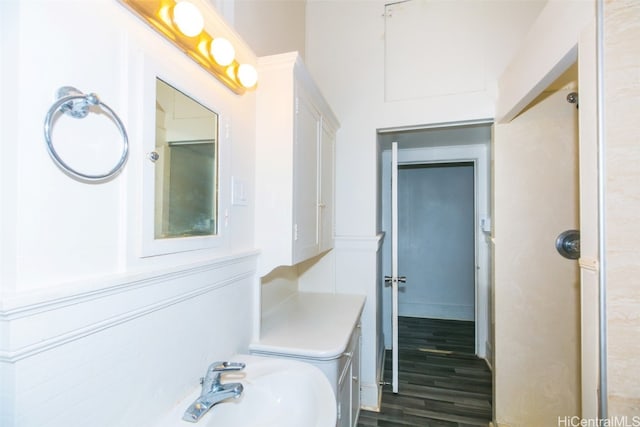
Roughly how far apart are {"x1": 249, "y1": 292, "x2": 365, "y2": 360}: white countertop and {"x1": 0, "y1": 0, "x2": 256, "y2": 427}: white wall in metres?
0.44

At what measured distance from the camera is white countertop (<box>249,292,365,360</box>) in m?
1.23

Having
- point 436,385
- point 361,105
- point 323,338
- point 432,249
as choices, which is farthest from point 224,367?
point 432,249

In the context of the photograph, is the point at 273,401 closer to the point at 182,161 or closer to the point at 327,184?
the point at 182,161

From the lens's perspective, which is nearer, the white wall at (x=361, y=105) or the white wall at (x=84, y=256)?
the white wall at (x=84, y=256)

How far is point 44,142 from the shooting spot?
1.75ft

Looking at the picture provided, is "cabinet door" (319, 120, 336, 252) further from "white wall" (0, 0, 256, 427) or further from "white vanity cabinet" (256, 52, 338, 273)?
"white wall" (0, 0, 256, 427)

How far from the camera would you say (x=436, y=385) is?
2.29 m

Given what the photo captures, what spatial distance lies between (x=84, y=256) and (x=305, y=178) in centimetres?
100

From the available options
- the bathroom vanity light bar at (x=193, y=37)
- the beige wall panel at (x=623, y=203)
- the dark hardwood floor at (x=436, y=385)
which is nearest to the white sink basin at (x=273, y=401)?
the beige wall panel at (x=623, y=203)

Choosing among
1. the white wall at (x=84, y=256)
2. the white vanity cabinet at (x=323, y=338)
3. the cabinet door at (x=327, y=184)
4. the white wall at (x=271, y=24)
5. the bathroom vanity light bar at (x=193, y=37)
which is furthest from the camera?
the cabinet door at (x=327, y=184)

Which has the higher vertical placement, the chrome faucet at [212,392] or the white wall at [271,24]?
the white wall at [271,24]

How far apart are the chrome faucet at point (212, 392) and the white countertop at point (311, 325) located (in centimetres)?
36

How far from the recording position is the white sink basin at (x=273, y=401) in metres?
0.84

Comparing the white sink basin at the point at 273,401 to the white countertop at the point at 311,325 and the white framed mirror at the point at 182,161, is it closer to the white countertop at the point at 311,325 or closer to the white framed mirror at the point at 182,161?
the white countertop at the point at 311,325
